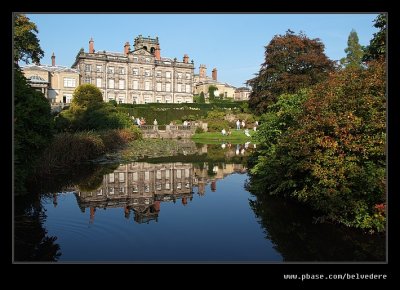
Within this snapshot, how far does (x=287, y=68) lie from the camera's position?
24891mm

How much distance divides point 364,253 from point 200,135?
3221cm

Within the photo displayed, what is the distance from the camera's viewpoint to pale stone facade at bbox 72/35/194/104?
60594 mm

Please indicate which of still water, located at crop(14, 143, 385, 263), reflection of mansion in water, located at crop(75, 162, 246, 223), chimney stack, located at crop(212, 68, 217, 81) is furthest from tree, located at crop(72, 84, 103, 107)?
chimney stack, located at crop(212, 68, 217, 81)

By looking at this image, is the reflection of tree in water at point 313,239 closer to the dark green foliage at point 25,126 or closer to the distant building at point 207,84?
the dark green foliage at point 25,126

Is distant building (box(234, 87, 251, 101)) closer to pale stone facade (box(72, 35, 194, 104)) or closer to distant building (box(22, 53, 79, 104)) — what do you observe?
pale stone facade (box(72, 35, 194, 104))

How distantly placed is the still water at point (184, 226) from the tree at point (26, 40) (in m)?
21.5

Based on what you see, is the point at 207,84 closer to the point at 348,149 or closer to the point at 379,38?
the point at 379,38

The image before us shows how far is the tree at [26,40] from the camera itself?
28828mm

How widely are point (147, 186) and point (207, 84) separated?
6765 cm

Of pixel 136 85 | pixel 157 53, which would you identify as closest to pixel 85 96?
pixel 136 85

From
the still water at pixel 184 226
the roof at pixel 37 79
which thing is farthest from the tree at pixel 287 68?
the roof at pixel 37 79

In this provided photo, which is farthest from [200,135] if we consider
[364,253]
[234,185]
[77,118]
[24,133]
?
[364,253]

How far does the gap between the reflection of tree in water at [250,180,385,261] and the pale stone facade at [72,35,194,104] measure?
5628 cm
